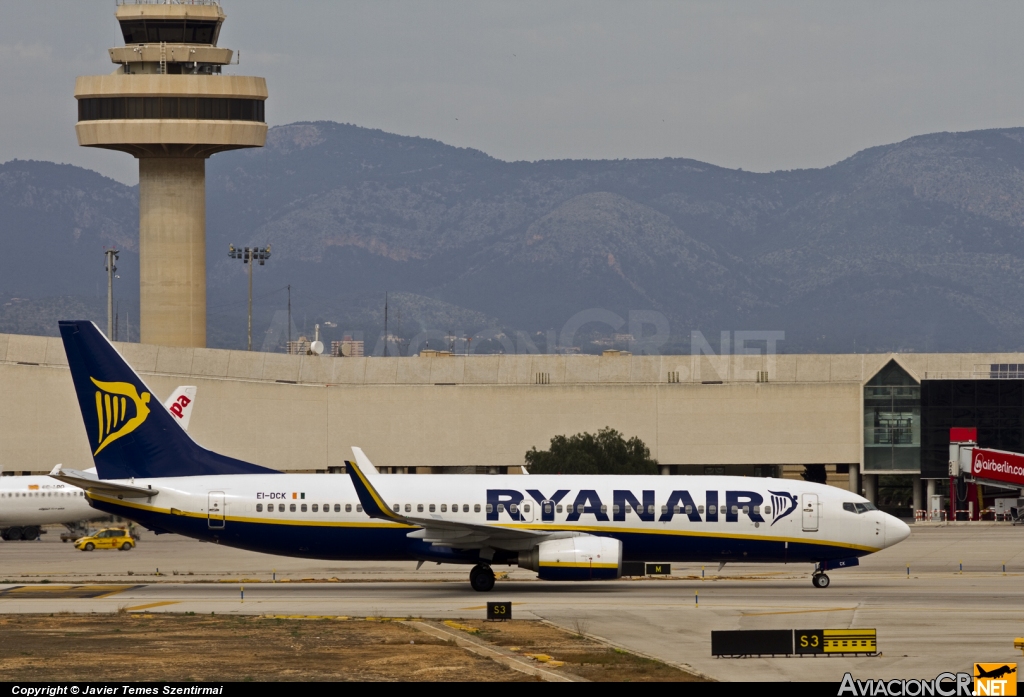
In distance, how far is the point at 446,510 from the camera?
4891 centimetres

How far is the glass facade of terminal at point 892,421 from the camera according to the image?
10938 cm

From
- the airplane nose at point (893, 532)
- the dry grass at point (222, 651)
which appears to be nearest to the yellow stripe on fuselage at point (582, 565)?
the dry grass at point (222, 651)

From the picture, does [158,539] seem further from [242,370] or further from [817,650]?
[817,650]

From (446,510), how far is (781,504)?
11.5 m

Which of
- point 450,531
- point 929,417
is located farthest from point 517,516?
point 929,417

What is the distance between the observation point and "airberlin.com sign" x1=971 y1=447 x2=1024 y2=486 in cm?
9219

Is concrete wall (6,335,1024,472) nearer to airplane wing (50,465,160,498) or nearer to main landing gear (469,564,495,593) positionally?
airplane wing (50,465,160,498)

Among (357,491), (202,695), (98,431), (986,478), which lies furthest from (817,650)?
(986,478)

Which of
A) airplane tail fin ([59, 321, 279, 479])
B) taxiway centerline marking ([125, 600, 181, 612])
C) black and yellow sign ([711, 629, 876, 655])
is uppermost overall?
airplane tail fin ([59, 321, 279, 479])

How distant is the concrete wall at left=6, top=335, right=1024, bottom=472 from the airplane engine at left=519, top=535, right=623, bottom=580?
63.7 m

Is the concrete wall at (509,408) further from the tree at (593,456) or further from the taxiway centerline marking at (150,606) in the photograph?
the taxiway centerline marking at (150,606)

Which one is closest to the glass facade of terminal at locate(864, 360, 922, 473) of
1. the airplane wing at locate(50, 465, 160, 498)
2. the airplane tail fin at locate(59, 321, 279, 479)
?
the airplane tail fin at locate(59, 321, 279, 479)

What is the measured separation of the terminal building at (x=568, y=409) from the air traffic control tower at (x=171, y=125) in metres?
19.6

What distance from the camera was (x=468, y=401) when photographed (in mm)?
112188
